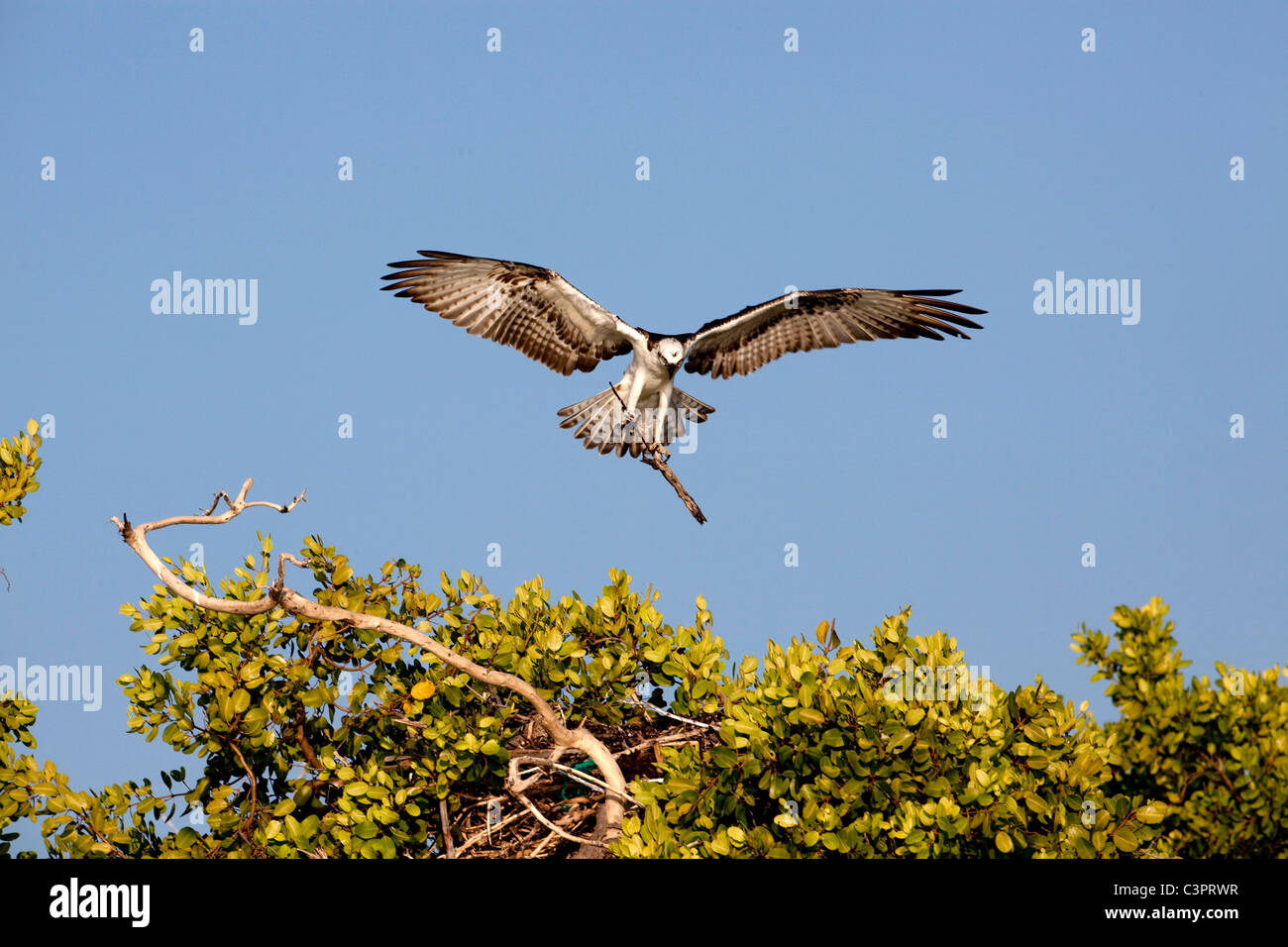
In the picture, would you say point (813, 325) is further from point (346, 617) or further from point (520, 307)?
point (346, 617)

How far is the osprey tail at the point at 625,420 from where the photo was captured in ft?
33.2

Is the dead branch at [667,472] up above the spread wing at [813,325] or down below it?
below

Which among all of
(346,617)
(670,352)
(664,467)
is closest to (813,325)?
(670,352)

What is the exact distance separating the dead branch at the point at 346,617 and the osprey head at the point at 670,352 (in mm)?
3713

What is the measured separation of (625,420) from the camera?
1017cm

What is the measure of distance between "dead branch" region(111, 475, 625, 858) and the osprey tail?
3546 millimetres

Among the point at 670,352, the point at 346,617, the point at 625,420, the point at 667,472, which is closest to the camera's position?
the point at 346,617

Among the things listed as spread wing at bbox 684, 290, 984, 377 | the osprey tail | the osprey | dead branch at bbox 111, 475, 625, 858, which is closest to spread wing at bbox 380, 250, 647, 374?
the osprey

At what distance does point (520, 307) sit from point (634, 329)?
Answer: 42.0 inches

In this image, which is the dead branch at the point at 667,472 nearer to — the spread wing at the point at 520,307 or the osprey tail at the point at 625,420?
the osprey tail at the point at 625,420

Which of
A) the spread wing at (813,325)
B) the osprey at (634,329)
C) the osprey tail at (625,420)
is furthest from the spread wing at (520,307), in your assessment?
the spread wing at (813,325)
